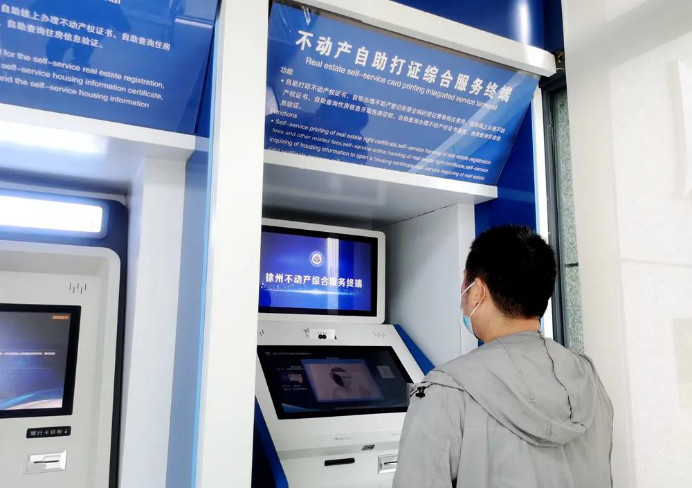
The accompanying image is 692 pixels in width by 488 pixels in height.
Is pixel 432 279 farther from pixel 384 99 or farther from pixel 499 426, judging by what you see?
pixel 499 426

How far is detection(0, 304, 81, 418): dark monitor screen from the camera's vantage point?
5.35 ft

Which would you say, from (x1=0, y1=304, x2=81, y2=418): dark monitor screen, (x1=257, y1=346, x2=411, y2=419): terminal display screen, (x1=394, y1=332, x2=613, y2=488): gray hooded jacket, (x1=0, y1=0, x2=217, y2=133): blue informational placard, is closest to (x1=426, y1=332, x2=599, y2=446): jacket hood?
(x1=394, y1=332, x2=613, y2=488): gray hooded jacket

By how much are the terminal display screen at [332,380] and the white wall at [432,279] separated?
217 mm

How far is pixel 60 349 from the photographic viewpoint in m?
1.72

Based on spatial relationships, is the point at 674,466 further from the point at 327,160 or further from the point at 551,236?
the point at 327,160

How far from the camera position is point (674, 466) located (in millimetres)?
1559

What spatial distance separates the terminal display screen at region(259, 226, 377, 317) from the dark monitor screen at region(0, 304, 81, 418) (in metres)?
0.70

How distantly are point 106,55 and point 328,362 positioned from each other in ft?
4.22

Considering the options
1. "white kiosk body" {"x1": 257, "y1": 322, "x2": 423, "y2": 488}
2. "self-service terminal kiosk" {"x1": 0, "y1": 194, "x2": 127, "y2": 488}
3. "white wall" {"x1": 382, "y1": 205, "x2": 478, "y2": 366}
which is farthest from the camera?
"white wall" {"x1": 382, "y1": 205, "x2": 478, "y2": 366}

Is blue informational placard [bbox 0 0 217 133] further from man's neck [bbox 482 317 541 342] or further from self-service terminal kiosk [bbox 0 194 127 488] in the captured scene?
man's neck [bbox 482 317 541 342]

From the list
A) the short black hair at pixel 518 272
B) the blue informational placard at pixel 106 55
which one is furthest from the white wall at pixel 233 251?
the short black hair at pixel 518 272

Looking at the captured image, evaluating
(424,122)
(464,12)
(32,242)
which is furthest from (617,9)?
(32,242)

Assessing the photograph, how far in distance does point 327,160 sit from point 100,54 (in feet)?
2.34

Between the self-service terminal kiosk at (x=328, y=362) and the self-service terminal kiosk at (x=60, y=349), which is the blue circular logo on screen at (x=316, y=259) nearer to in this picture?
the self-service terminal kiosk at (x=328, y=362)
